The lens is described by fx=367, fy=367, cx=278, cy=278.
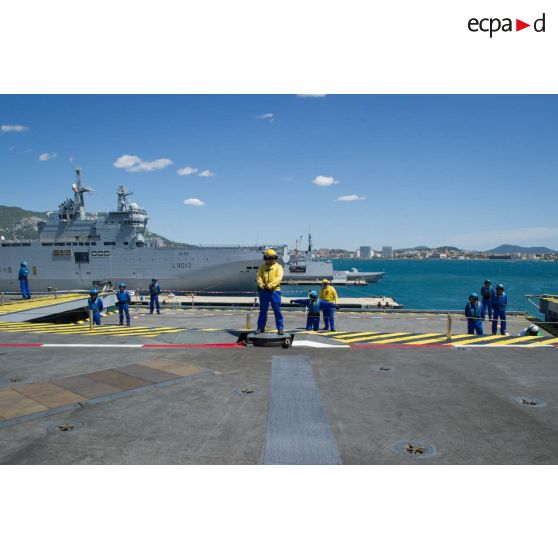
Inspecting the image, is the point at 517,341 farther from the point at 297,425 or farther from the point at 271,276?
the point at 297,425

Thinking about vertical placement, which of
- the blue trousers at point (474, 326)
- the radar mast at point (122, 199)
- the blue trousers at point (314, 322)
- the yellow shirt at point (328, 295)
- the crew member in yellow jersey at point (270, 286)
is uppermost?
the radar mast at point (122, 199)

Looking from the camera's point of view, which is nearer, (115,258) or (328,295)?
(328,295)

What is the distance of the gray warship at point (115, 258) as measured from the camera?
53000mm

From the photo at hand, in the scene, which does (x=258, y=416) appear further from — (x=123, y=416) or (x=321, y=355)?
(x=321, y=355)

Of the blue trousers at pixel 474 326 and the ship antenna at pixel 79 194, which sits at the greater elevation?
the ship antenna at pixel 79 194

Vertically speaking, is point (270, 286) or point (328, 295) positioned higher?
point (270, 286)

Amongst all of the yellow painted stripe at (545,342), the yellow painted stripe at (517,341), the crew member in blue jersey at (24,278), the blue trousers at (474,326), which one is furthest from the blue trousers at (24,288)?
the yellow painted stripe at (545,342)

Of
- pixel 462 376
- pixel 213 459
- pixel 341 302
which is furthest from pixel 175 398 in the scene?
pixel 341 302

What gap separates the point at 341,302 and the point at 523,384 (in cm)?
3638

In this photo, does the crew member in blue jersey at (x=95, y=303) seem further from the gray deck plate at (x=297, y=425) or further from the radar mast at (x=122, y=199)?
the radar mast at (x=122, y=199)

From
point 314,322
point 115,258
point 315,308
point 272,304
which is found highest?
point 115,258

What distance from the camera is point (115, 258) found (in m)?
52.8

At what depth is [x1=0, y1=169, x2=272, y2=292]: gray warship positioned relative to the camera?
174ft

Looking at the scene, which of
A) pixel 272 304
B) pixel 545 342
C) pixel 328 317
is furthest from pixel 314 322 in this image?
pixel 545 342
